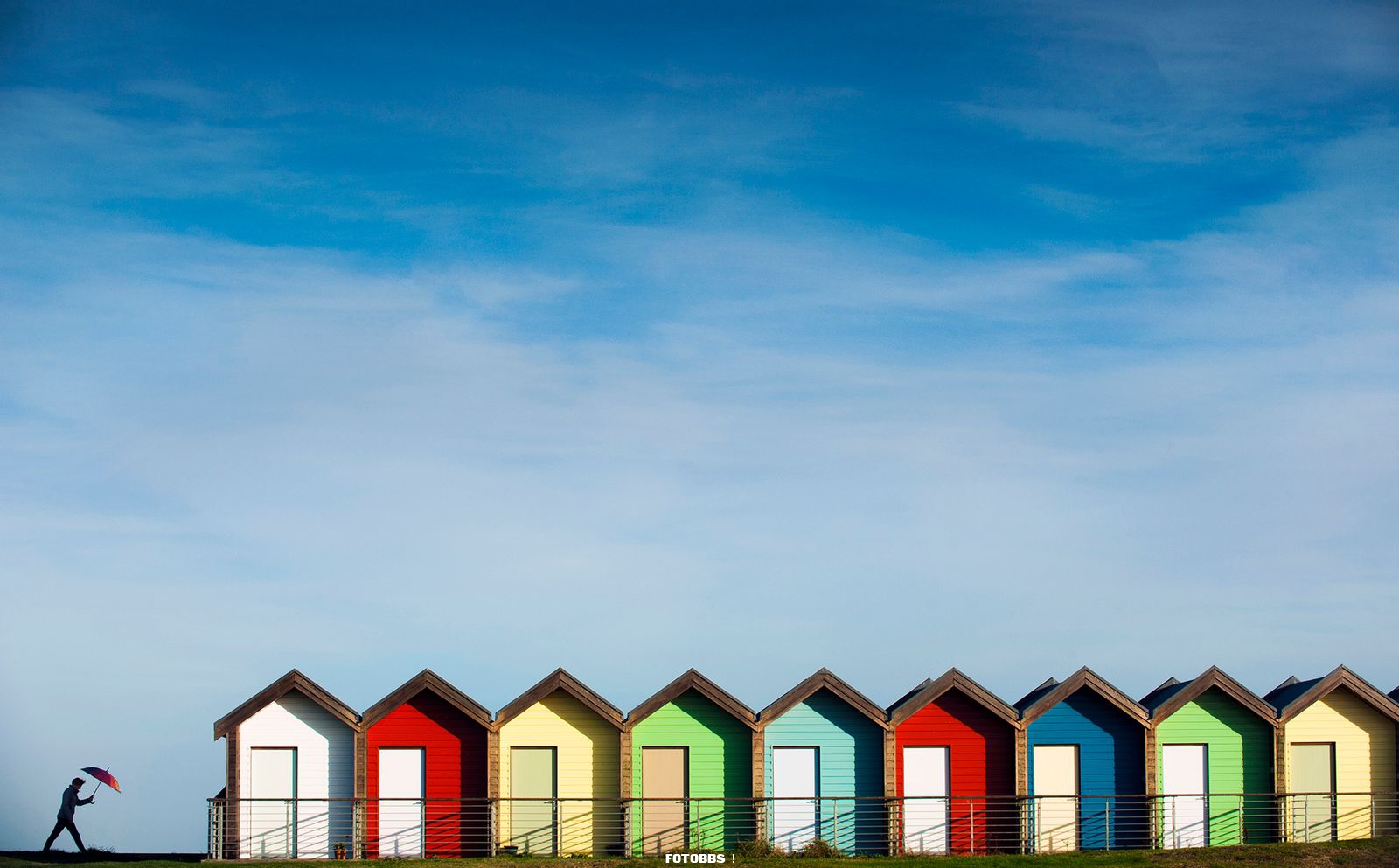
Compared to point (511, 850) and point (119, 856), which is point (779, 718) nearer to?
point (511, 850)

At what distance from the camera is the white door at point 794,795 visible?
3566 cm

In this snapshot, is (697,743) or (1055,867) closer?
(1055,867)

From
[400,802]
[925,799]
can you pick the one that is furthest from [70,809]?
[925,799]

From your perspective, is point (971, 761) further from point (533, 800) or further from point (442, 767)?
point (442, 767)

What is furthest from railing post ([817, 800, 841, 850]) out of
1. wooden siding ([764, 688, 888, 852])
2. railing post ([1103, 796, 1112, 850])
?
railing post ([1103, 796, 1112, 850])

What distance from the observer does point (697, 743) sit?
119 ft

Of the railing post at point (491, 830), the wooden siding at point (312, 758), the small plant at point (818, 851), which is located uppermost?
the wooden siding at point (312, 758)

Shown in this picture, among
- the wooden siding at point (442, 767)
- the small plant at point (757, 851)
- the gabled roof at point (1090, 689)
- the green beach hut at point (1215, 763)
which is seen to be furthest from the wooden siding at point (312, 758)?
the green beach hut at point (1215, 763)

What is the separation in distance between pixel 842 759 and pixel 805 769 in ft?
2.68

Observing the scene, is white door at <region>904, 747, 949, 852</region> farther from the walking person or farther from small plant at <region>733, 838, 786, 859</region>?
the walking person

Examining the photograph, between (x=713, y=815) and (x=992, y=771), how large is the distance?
6.07 m

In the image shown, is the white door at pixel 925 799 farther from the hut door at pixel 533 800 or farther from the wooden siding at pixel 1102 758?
the hut door at pixel 533 800

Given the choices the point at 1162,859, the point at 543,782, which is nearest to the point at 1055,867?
the point at 1162,859

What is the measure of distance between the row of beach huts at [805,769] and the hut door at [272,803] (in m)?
0.04
